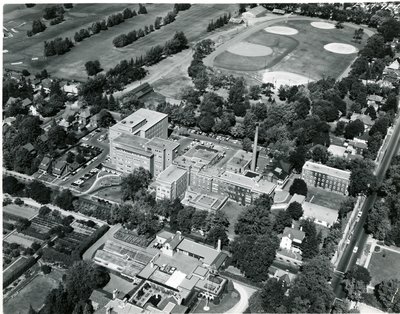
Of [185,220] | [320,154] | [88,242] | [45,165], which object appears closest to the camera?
[88,242]

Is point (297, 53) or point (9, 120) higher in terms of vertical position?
point (297, 53)

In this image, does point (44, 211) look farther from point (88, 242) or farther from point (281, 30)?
point (281, 30)

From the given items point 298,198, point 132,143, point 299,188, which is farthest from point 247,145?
point 132,143

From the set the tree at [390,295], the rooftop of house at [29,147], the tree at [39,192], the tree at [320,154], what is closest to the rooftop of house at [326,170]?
the tree at [320,154]

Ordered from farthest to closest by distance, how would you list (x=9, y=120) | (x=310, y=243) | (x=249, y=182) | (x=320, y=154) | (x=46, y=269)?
(x=9, y=120), (x=320, y=154), (x=249, y=182), (x=310, y=243), (x=46, y=269)

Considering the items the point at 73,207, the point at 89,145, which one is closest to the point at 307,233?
the point at 73,207

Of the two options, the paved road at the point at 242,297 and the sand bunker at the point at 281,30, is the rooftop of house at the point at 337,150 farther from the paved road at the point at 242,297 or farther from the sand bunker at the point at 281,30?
the sand bunker at the point at 281,30

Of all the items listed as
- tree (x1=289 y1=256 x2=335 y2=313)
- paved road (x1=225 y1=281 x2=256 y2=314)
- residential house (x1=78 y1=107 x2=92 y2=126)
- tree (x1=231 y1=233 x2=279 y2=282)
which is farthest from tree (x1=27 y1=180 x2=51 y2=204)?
tree (x1=289 y1=256 x2=335 y2=313)
